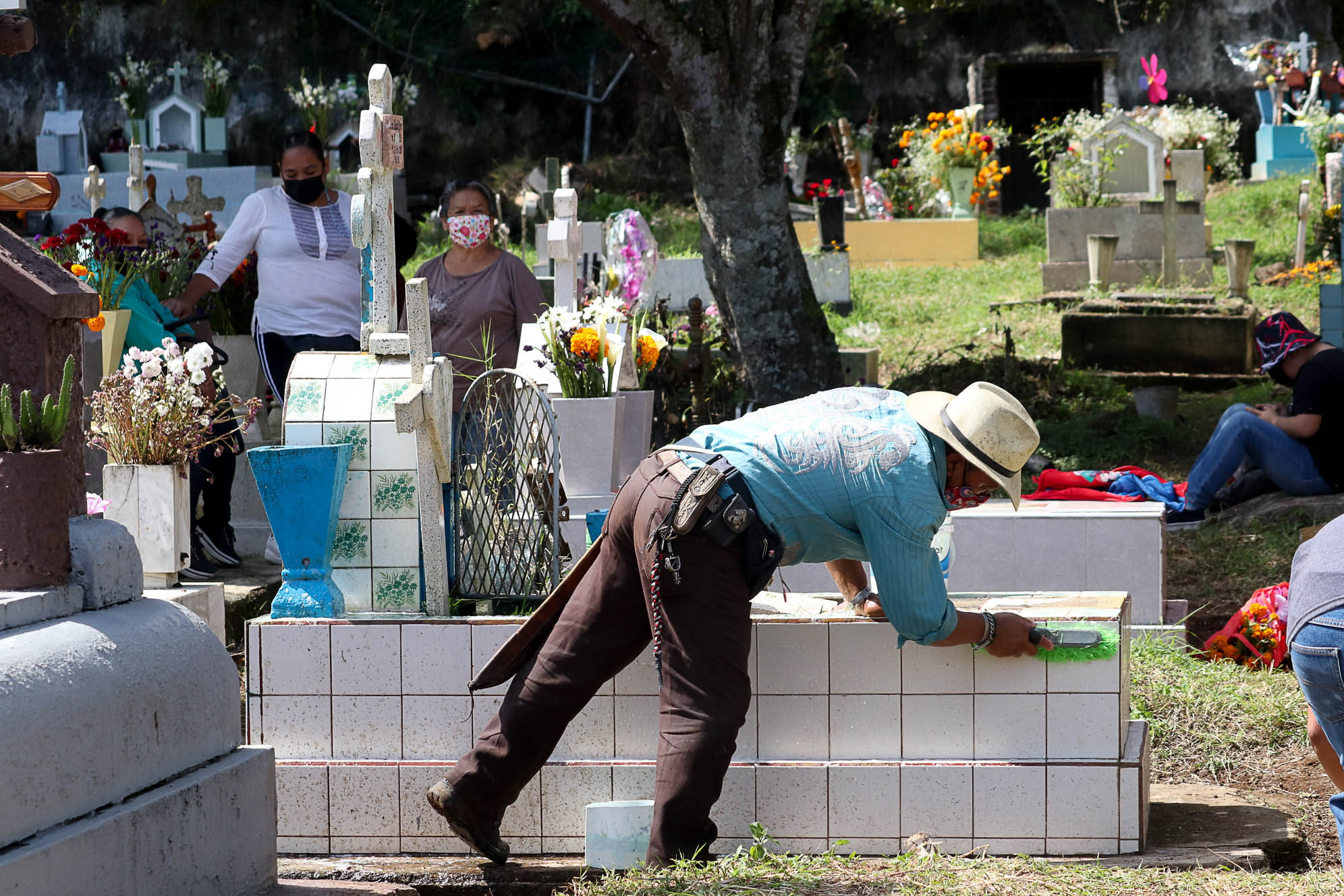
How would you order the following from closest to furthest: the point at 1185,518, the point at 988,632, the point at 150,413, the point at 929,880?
the point at 929,880
the point at 988,632
the point at 150,413
the point at 1185,518

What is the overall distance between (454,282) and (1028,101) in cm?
1862

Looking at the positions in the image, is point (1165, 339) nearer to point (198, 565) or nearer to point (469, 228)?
point (469, 228)

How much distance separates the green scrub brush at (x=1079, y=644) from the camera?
379 cm

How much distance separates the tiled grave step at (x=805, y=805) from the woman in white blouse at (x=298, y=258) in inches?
93.0

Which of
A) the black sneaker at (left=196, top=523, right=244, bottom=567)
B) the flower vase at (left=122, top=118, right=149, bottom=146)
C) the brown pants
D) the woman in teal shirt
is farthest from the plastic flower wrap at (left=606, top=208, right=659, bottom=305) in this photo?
the flower vase at (left=122, top=118, right=149, bottom=146)

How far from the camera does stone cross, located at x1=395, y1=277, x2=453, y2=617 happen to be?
13.2 feet

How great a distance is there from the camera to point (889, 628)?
387 cm

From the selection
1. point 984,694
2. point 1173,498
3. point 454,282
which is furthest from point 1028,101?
point 984,694

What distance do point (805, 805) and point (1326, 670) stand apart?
1.41 m

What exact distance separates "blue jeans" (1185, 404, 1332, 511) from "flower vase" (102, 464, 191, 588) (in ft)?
15.3

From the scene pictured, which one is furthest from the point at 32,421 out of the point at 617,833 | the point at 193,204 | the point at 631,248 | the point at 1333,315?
the point at 1333,315

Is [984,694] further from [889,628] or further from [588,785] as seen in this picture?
[588,785]

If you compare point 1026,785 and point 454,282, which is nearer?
point 1026,785

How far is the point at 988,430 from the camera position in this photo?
3402 millimetres
